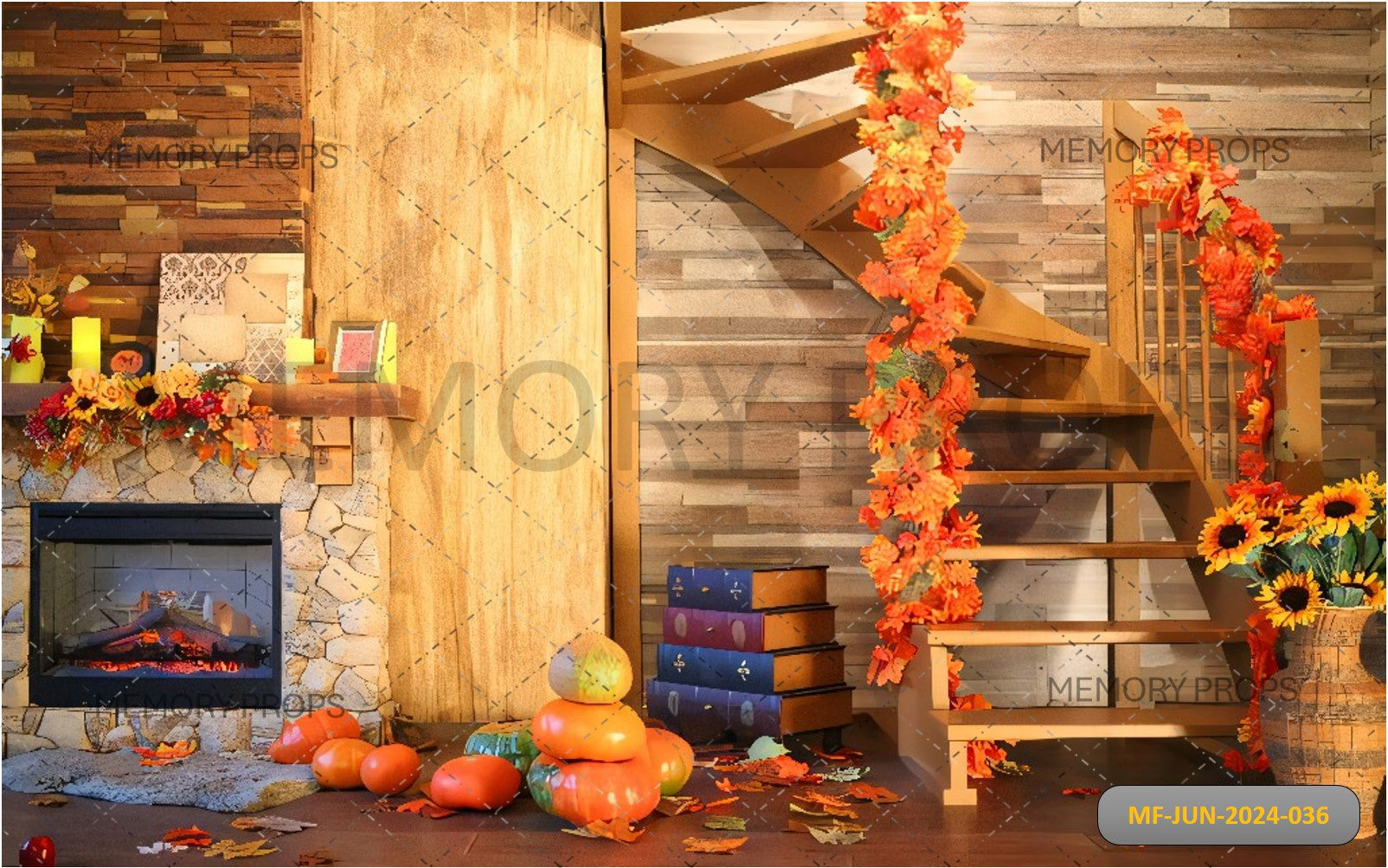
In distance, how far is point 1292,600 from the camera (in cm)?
270

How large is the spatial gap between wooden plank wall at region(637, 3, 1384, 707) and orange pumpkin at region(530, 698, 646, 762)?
1281 millimetres

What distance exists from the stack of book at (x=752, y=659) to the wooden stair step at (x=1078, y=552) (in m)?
0.55

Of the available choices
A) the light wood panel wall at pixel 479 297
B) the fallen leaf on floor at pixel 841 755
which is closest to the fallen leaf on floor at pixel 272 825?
the light wood panel wall at pixel 479 297

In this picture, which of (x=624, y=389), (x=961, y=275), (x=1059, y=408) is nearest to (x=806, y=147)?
(x=961, y=275)

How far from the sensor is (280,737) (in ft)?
11.1

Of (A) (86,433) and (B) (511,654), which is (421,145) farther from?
(B) (511,654)

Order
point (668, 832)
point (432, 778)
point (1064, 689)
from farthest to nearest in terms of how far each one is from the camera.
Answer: point (1064, 689) < point (432, 778) < point (668, 832)

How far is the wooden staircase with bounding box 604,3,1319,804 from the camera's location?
301 centimetres

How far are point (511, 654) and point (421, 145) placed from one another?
5.35 ft

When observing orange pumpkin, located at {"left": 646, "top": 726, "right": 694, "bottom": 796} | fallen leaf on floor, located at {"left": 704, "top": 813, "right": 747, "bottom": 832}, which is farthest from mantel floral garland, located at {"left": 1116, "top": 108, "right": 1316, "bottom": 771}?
orange pumpkin, located at {"left": 646, "top": 726, "right": 694, "bottom": 796}

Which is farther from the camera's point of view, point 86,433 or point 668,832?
point 86,433

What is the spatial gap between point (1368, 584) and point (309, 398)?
2733 mm

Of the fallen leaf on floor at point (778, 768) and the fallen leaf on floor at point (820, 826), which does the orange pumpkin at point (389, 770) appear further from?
the fallen leaf on floor at point (820, 826)

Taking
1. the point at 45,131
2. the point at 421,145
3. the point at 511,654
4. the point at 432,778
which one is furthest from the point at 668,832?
the point at 45,131
